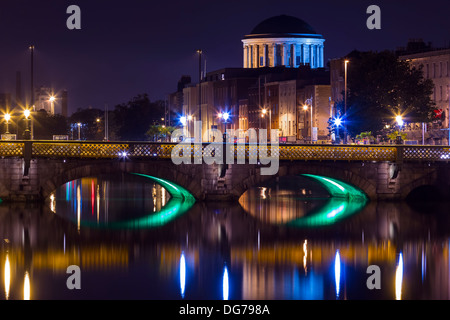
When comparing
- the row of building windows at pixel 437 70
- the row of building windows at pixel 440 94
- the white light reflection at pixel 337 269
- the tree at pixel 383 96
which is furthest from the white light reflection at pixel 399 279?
the row of building windows at pixel 437 70

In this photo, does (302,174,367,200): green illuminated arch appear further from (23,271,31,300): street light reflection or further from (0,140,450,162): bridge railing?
(23,271,31,300): street light reflection

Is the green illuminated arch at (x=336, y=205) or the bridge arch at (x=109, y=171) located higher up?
the bridge arch at (x=109, y=171)

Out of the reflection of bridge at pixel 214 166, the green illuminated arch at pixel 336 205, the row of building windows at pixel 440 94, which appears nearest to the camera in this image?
the green illuminated arch at pixel 336 205

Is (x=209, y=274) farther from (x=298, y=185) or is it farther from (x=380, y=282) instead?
(x=298, y=185)

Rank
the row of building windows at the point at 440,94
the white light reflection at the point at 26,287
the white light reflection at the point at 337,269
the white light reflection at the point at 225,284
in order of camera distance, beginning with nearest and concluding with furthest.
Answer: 1. the white light reflection at the point at 26,287
2. the white light reflection at the point at 225,284
3. the white light reflection at the point at 337,269
4. the row of building windows at the point at 440,94

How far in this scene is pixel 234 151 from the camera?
80.2 m

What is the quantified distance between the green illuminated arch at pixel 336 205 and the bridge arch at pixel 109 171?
8866 millimetres

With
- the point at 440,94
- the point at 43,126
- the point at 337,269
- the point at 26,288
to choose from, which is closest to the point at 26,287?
the point at 26,288

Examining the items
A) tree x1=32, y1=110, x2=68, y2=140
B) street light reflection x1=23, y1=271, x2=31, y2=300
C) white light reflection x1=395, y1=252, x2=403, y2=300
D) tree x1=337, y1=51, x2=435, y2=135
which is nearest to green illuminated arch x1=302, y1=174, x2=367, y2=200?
tree x1=337, y1=51, x2=435, y2=135

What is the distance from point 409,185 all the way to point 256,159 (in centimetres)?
1050

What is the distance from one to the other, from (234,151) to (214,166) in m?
1.85

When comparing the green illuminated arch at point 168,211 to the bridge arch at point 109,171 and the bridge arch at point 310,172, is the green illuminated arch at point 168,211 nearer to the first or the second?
the bridge arch at point 109,171

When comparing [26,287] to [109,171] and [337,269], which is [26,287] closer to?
[337,269]

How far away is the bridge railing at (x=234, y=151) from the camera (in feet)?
256
